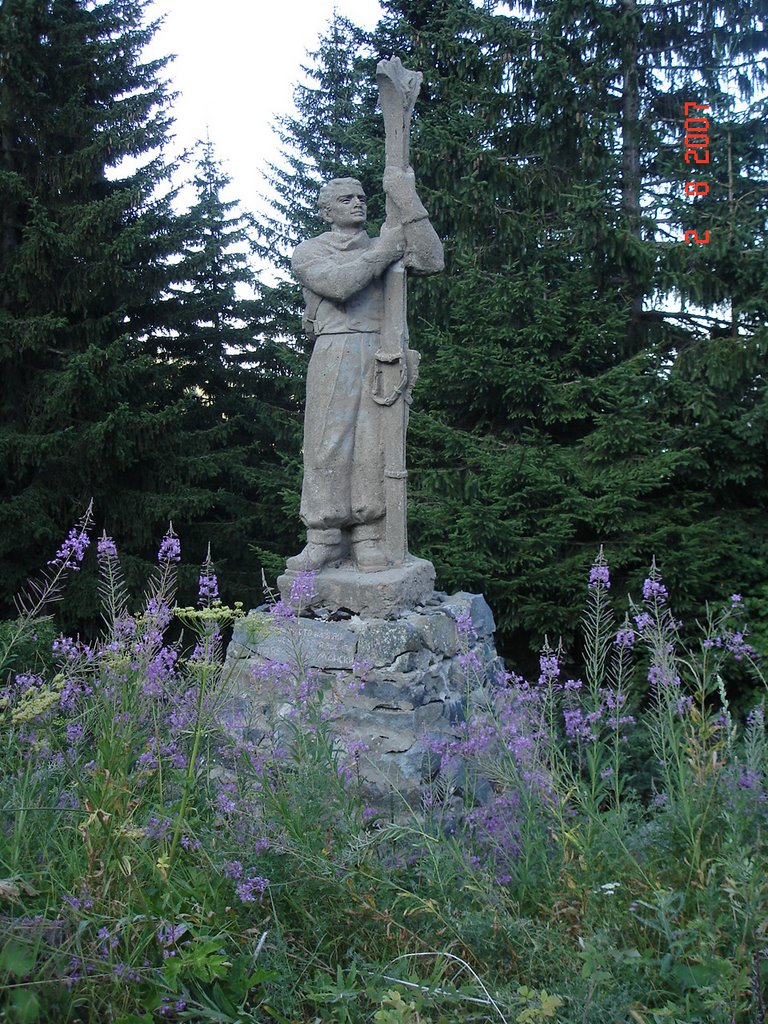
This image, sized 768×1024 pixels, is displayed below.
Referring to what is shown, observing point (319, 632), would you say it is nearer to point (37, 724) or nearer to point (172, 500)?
point (37, 724)

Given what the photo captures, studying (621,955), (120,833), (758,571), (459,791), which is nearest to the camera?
(621,955)

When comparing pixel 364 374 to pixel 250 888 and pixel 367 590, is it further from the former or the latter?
pixel 250 888

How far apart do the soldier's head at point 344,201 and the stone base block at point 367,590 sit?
2.02 m

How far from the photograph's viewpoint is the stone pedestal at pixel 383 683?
14.2ft

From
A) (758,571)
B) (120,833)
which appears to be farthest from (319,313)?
(758,571)

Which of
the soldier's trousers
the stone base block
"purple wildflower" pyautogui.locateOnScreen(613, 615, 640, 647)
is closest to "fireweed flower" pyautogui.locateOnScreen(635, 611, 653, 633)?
"purple wildflower" pyautogui.locateOnScreen(613, 615, 640, 647)

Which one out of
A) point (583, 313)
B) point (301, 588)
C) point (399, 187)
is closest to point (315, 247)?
point (399, 187)

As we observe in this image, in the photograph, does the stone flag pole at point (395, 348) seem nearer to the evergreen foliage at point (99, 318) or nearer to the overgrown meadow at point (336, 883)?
the overgrown meadow at point (336, 883)

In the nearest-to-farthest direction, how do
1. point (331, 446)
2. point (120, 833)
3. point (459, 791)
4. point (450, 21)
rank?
1. point (120, 833)
2. point (459, 791)
3. point (331, 446)
4. point (450, 21)

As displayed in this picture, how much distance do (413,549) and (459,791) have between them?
15.5 ft

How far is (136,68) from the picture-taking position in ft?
40.0

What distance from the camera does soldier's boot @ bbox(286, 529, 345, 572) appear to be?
16.7 ft

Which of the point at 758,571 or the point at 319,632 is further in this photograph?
the point at 758,571
